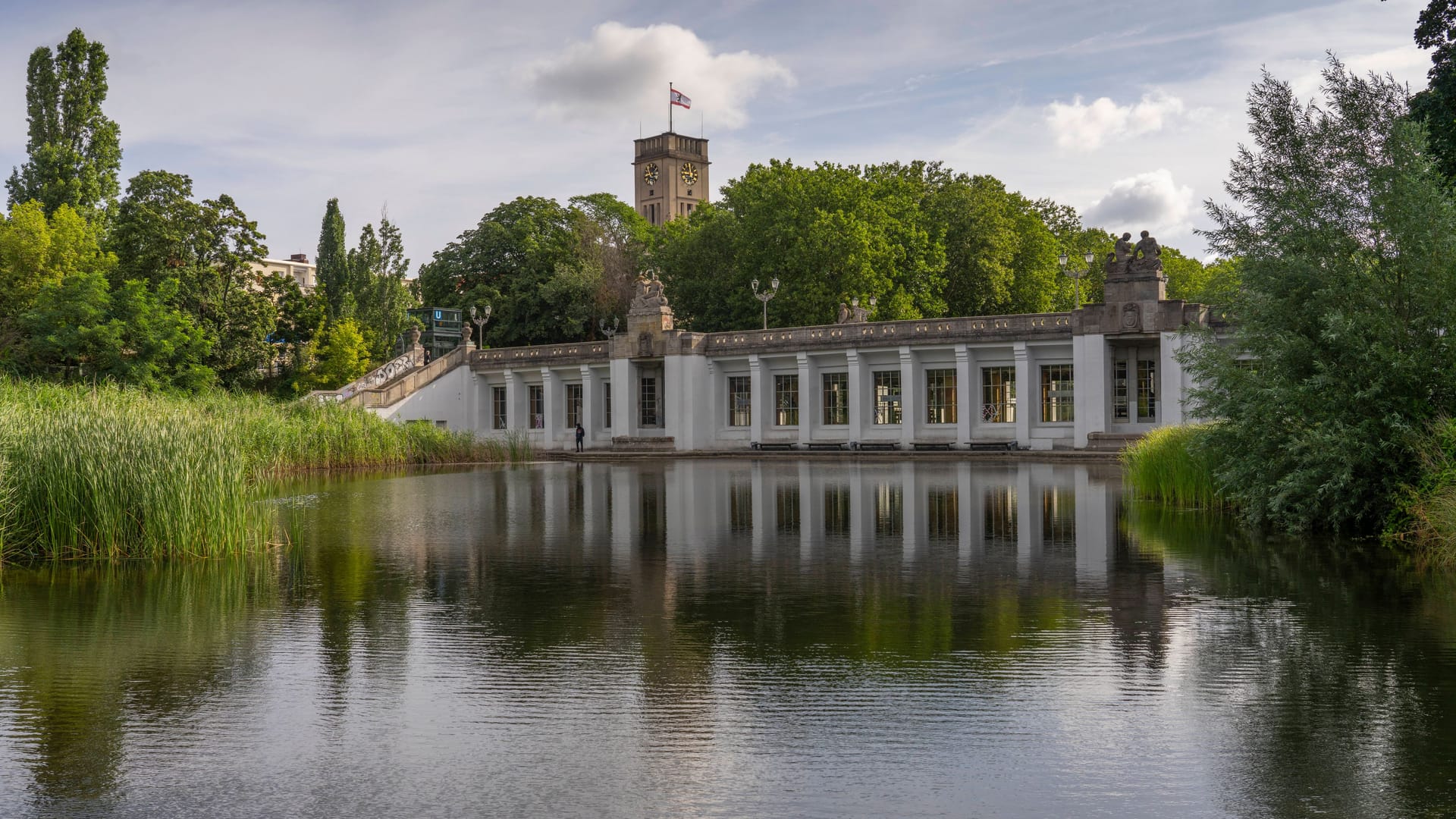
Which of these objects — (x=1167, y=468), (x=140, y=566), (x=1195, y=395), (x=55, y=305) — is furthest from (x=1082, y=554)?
(x=55, y=305)

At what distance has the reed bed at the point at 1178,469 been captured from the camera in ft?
62.0

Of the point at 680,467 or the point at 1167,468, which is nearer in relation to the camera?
the point at 1167,468

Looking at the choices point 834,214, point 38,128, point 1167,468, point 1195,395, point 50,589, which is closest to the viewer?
point 50,589

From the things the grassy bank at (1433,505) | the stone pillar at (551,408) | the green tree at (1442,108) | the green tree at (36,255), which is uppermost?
the green tree at (36,255)

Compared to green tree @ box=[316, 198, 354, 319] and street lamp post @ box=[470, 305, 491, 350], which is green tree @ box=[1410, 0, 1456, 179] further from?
green tree @ box=[316, 198, 354, 319]

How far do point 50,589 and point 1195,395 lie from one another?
46.3 ft

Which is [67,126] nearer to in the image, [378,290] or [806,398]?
[378,290]

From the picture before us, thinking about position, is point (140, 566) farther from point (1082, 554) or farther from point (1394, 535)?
point (1394, 535)

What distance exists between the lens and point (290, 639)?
8.91m

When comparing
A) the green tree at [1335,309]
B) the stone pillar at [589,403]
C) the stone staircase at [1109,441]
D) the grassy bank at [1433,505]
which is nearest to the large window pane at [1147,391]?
the stone staircase at [1109,441]

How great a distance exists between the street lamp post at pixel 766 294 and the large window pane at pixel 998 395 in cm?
859

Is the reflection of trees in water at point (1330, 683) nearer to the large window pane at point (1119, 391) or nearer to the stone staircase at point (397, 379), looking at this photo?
the large window pane at point (1119, 391)

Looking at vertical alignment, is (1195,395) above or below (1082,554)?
above

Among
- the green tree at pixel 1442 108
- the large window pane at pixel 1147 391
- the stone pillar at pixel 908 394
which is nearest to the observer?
the green tree at pixel 1442 108
